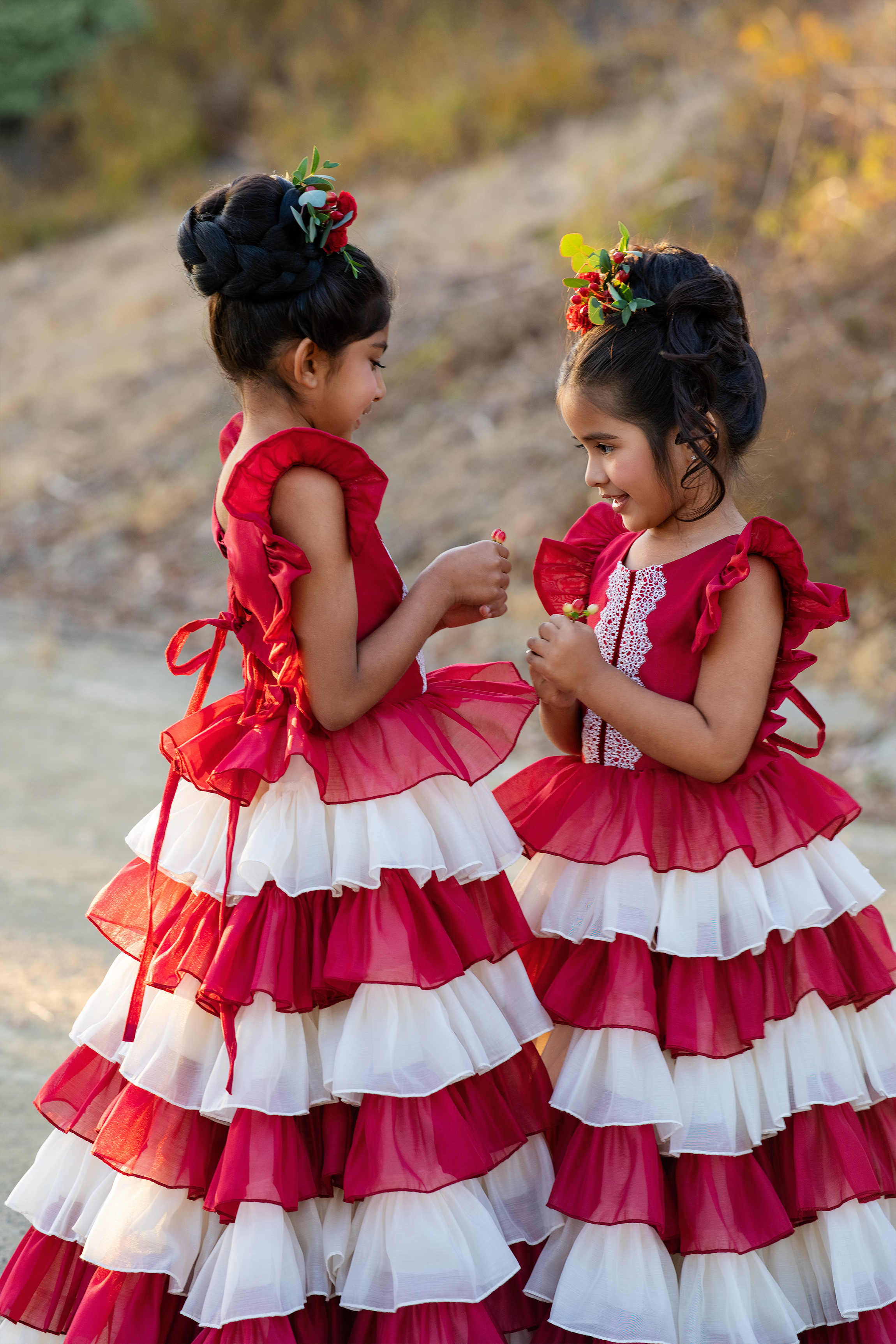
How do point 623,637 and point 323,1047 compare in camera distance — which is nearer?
point 323,1047

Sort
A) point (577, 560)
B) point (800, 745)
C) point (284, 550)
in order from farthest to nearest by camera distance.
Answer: point (577, 560)
point (800, 745)
point (284, 550)

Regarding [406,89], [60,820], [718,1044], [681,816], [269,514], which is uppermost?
[406,89]

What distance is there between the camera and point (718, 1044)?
1.80 meters

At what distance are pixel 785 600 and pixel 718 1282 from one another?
98cm

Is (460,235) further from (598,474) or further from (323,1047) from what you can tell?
(323,1047)

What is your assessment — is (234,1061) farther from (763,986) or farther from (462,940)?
(763,986)

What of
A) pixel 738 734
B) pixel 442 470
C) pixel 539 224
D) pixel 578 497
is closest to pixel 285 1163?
pixel 738 734

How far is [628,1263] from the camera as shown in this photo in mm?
1781

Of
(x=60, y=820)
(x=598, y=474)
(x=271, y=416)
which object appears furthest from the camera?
(x=60, y=820)

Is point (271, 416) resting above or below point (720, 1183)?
above

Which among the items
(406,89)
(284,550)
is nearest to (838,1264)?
(284,550)

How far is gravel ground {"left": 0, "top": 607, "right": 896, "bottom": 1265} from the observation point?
313cm

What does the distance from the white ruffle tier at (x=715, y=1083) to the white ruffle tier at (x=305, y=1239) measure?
18 cm

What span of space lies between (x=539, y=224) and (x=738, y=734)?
845 cm
